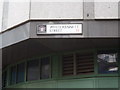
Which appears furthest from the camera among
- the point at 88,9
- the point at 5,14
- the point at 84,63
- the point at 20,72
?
the point at 20,72

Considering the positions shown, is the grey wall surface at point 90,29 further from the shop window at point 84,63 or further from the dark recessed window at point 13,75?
the dark recessed window at point 13,75

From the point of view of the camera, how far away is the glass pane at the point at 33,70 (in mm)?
10573

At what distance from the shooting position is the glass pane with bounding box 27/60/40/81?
1057cm

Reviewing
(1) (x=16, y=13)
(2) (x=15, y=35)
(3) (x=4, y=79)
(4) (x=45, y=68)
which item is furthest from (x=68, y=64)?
(3) (x=4, y=79)

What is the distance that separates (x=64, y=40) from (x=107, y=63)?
5.16 ft

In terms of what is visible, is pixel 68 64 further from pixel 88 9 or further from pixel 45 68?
pixel 88 9

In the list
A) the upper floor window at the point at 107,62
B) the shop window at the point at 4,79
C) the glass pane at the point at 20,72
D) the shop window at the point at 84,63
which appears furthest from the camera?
the shop window at the point at 4,79

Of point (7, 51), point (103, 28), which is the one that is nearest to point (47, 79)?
point (7, 51)

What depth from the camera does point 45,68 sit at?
1041 centimetres

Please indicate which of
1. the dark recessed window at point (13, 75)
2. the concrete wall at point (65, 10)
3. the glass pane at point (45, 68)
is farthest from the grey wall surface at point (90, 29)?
the dark recessed window at point (13, 75)

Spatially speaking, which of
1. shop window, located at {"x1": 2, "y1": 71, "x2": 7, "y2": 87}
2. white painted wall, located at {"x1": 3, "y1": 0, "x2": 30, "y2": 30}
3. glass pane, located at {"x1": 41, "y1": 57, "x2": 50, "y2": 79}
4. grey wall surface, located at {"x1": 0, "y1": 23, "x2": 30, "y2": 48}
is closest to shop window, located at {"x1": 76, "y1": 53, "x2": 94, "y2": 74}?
glass pane, located at {"x1": 41, "y1": 57, "x2": 50, "y2": 79}

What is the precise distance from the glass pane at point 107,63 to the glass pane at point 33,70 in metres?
2.23

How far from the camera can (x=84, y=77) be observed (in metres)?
9.60

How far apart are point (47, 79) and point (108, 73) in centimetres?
201
